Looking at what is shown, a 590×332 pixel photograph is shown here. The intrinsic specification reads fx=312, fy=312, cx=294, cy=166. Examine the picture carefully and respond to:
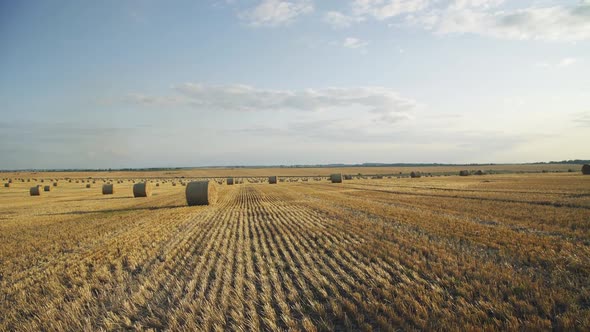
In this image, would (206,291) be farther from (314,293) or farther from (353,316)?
(353,316)

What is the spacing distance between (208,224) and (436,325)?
37.0ft

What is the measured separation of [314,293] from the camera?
587 centimetres

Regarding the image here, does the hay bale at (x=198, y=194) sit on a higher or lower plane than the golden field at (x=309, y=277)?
Answer: higher

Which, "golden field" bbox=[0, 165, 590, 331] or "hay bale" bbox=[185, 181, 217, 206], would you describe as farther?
"hay bale" bbox=[185, 181, 217, 206]

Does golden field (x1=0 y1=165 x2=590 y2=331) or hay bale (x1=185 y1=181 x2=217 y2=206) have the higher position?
hay bale (x1=185 y1=181 x2=217 y2=206)

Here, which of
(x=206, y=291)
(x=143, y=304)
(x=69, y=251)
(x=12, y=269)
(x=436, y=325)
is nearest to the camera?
(x=436, y=325)

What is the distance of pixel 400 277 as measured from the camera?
6418 mm

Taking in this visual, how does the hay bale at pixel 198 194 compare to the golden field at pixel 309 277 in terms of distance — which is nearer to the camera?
the golden field at pixel 309 277

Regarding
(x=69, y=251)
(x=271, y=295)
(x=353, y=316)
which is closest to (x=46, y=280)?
(x=69, y=251)

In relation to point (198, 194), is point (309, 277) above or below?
below

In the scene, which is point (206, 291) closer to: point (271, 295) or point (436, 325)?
point (271, 295)

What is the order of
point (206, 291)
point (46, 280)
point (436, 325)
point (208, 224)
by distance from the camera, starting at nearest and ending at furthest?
1. point (436, 325)
2. point (206, 291)
3. point (46, 280)
4. point (208, 224)

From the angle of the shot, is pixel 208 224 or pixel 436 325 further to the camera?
pixel 208 224

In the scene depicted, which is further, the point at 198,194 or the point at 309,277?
the point at 198,194
